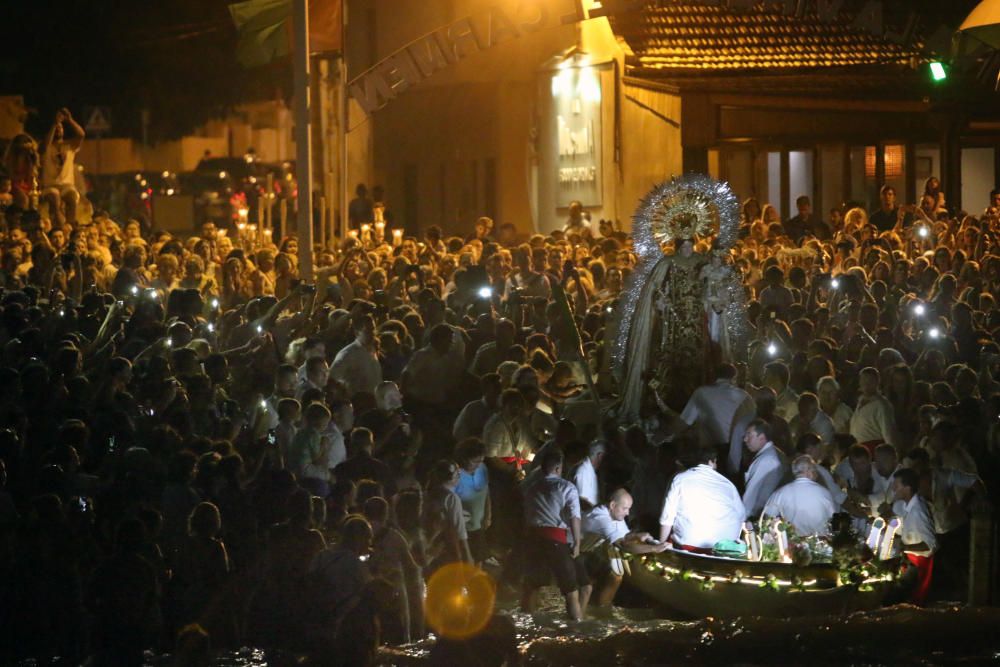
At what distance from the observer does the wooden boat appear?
425 inches

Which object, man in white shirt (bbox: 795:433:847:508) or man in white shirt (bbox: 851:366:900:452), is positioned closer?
man in white shirt (bbox: 795:433:847:508)

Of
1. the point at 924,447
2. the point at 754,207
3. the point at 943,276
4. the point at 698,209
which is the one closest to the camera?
the point at 924,447

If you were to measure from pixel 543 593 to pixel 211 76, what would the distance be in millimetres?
46101

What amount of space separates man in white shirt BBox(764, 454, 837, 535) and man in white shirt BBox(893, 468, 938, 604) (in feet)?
1.58

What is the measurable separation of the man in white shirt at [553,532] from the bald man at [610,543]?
0.34 metres

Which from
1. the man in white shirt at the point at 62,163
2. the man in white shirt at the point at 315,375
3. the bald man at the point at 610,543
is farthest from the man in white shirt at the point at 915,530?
the man in white shirt at the point at 62,163

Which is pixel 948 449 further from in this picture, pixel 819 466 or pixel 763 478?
pixel 763 478

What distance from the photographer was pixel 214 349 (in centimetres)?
1453

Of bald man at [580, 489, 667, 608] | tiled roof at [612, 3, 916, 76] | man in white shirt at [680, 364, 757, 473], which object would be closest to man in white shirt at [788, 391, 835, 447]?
man in white shirt at [680, 364, 757, 473]

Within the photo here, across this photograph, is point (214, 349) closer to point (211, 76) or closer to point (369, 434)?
point (369, 434)

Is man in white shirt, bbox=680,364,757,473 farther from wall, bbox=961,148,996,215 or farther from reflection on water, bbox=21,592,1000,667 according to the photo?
wall, bbox=961,148,996,215

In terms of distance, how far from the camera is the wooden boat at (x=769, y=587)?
10.8m

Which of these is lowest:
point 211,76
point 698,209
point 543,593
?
point 543,593

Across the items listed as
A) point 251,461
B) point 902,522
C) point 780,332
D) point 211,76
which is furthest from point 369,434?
point 211,76
